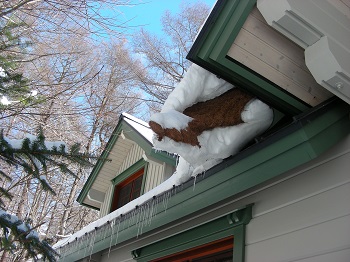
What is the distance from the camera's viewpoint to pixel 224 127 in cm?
319

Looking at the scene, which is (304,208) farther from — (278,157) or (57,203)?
(57,203)

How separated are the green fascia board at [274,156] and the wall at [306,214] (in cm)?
24

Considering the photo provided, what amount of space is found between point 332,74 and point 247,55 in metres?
0.62

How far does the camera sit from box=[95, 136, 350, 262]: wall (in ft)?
8.41

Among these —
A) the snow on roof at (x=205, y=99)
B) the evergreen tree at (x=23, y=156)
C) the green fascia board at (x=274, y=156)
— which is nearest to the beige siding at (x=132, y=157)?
the evergreen tree at (x=23, y=156)

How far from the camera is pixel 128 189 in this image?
26.6 ft

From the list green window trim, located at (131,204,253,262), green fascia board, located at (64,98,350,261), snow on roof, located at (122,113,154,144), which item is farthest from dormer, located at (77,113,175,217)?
green fascia board, located at (64,98,350,261)

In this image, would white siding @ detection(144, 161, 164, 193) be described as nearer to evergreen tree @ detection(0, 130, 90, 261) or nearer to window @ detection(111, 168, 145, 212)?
window @ detection(111, 168, 145, 212)

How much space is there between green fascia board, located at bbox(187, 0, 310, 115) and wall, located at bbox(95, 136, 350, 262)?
1.78 ft

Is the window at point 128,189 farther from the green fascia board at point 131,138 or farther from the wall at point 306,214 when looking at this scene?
the wall at point 306,214

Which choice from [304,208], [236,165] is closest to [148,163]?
[236,165]

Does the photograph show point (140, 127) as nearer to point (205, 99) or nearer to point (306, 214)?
point (205, 99)

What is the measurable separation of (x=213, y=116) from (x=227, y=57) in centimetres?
67

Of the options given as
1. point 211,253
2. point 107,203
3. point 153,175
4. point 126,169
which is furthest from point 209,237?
point 107,203
